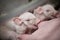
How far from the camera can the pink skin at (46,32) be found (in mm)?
851

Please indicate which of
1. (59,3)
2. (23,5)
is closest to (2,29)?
(23,5)

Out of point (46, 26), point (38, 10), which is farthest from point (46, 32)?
point (38, 10)

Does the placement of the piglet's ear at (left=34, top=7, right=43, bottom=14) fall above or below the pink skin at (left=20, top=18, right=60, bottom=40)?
above

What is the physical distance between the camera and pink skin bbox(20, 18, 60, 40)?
851mm

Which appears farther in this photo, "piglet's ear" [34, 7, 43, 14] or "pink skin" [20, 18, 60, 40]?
"piglet's ear" [34, 7, 43, 14]

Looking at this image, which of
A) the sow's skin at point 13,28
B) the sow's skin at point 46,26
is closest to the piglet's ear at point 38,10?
the sow's skin at point 46,26

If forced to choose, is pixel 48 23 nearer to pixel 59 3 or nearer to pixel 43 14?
pixel 43 14

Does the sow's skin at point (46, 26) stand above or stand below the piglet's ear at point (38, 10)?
below

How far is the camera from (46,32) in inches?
34.2

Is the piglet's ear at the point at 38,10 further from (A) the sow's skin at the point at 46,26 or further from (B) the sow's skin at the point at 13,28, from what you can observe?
(B) the sow's skin at the point at 13,28

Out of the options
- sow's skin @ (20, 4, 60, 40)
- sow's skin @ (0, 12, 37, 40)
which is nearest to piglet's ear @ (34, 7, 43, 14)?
sow's skin @ (20, 4, 60, 40)

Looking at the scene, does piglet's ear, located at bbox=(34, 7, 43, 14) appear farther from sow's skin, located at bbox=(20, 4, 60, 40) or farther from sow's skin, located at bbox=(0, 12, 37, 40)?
sow's skin, located at bbox=(0, 12, 37, 40)

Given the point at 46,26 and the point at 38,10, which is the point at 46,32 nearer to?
the point at 46,26

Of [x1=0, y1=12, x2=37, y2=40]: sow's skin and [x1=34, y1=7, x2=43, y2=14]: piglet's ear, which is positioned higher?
[x1=34, y1=7, x2=43, y2=14]: piglet's ear
